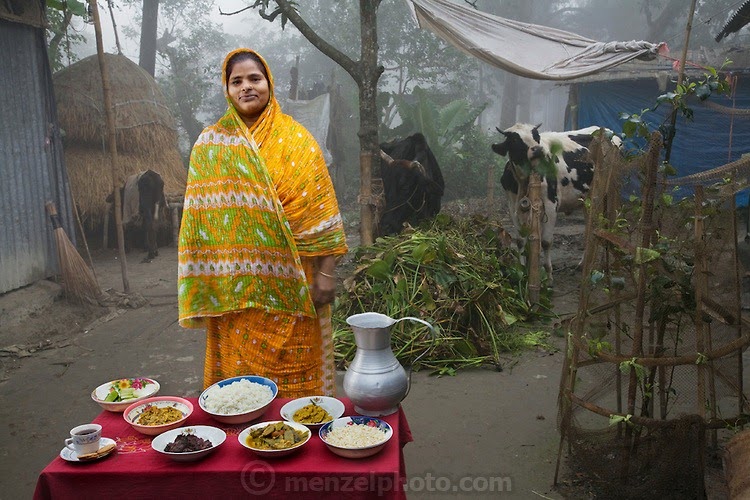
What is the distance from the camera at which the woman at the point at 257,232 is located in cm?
244

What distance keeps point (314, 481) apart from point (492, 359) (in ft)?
10.0

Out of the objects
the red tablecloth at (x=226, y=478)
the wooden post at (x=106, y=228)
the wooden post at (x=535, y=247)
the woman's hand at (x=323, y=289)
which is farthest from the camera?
the wooden post at (x=106, y=228)

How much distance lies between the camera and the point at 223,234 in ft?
8.12

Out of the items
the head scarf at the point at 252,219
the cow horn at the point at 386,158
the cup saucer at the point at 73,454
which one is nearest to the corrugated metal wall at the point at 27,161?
the cow horn at the point at 386,158

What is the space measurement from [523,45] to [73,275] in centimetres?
563

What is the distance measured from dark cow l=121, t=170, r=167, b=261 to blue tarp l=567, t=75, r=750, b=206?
24.3ft

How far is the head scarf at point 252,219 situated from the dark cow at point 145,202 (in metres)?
6.95

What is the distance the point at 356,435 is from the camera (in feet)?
6.05

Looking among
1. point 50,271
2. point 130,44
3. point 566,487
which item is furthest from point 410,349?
point 130,44

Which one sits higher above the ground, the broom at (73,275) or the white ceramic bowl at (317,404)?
the white ceramic bowl at (317,404)

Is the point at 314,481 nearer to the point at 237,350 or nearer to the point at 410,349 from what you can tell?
the point at 237,350

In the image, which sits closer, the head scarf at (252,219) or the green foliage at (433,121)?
the head scarf at (252,219)

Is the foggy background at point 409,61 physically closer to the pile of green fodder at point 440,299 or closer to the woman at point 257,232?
the pile of green fodder at point 440,299

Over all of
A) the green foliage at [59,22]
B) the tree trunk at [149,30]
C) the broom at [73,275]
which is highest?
the tree trunk at [149,30]
